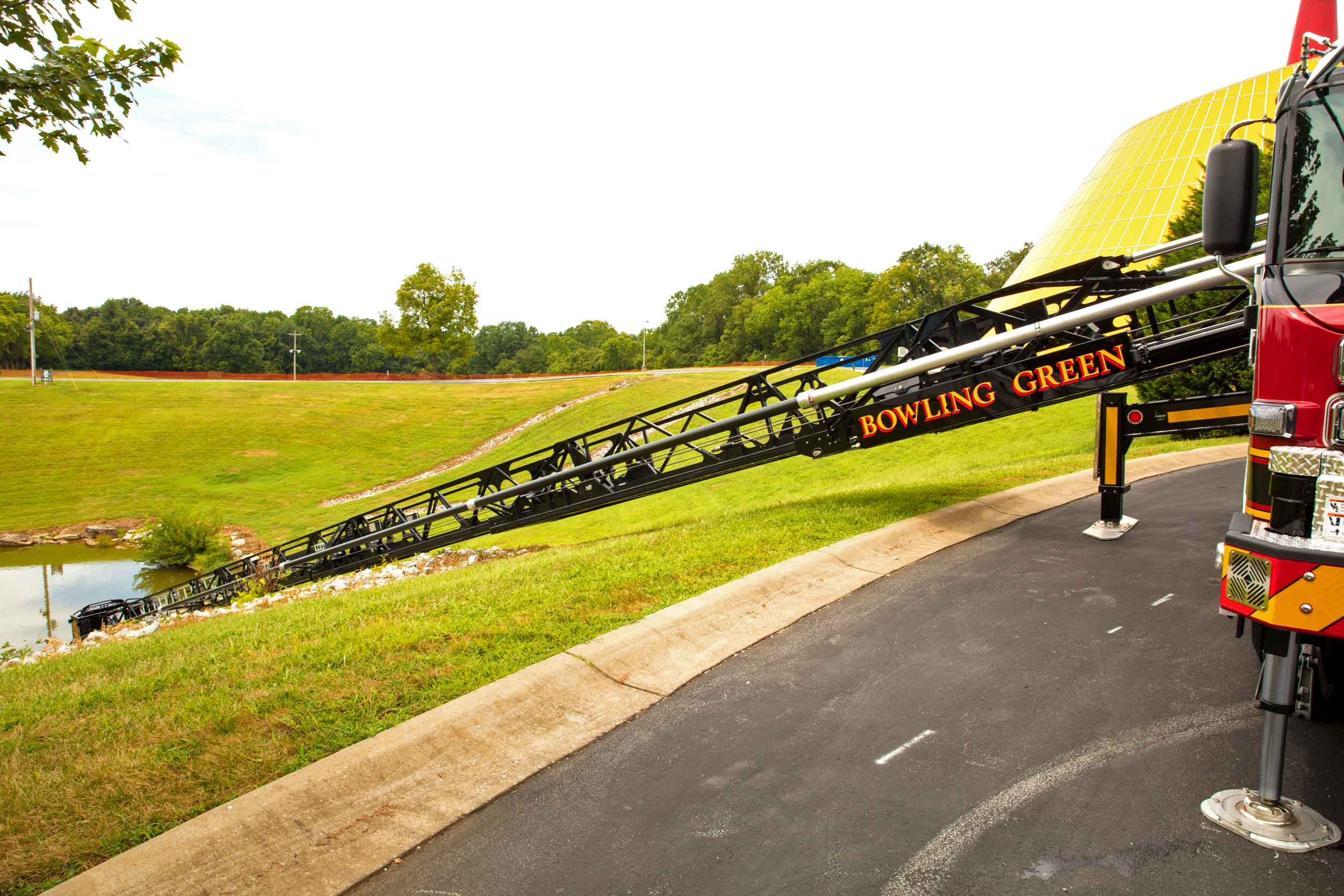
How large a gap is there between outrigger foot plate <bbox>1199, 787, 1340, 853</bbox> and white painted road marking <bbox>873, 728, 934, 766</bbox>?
1.38 metres

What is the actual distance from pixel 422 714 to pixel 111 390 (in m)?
62.6

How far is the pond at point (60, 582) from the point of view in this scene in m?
19.3

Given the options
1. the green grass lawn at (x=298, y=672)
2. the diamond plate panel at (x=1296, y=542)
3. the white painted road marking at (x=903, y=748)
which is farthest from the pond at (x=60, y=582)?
the diamond plate panel at (x=1296, y=542)

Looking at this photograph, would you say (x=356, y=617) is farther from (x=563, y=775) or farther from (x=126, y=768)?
(x=563, y=775)

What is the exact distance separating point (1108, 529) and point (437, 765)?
7793 mm

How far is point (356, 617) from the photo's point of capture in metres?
6.70

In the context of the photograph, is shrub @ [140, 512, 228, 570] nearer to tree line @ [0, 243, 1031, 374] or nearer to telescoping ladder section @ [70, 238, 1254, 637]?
telescoping ladder section @ [70, 238, 1254, 637]

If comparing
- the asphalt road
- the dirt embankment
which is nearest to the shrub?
the dirt embankment

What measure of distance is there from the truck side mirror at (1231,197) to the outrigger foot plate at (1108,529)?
565 centimetres

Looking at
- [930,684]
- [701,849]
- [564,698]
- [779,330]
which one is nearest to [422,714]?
[564,698]

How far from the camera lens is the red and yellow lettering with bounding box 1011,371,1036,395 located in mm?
9398

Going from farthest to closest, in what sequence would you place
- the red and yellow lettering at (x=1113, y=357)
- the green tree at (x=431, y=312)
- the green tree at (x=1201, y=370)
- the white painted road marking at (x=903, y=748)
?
the green tree at (x=431, y=312) < the green tree at (x=1201, y=370) < the red and yellow lettering at (x=1113, y=357) < the white painted road marking at (x=903, y=748)

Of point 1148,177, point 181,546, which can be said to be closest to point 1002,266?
point 1148,177

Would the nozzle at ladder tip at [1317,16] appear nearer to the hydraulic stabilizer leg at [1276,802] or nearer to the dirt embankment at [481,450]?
the hydraulic stabilizer leg at [1276,802]
